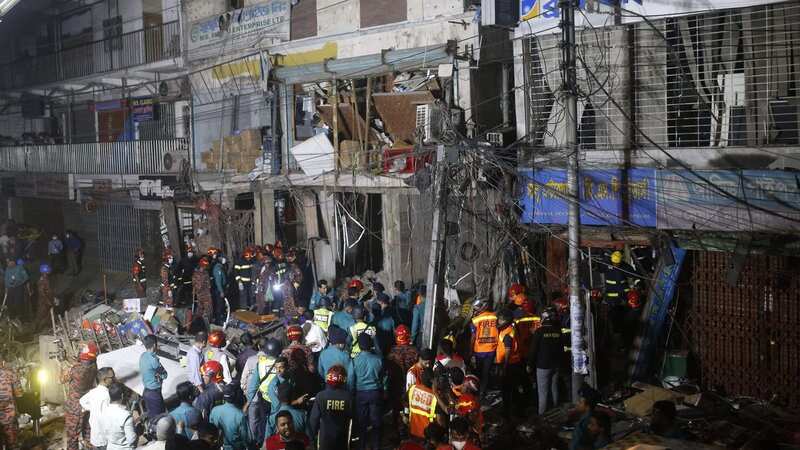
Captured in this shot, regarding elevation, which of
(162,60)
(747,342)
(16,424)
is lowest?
(16,424)

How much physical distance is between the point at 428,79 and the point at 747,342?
8938 millimetres

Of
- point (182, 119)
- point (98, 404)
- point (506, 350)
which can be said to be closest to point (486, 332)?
point (506, 350)

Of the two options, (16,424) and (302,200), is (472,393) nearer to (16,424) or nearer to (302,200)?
(16,424)

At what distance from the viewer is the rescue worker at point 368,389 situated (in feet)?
32.6

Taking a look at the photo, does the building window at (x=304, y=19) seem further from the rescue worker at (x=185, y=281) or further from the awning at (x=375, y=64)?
the rescue worker at (x=185, y=281)

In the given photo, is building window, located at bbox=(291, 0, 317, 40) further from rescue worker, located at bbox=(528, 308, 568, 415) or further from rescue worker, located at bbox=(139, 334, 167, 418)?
rescue worker, located at bbox=(528, 308, 568, 415)

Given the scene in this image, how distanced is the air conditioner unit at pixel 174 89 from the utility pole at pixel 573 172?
56.1 feet

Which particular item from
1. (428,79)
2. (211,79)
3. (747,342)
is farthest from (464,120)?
(211,79)

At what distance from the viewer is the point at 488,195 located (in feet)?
49.4

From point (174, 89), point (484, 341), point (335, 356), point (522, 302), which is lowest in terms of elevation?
point (484, 341)

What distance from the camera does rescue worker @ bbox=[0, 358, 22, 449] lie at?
1166cm

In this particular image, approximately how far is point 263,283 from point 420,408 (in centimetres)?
882

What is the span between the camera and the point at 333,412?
28.8 feet

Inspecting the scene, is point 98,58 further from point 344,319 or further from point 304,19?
point 344,319
